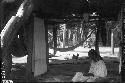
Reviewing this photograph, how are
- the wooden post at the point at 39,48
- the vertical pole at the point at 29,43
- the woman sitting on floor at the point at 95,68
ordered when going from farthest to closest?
the wooden post at the point at 39,48, the vertical pole at the point at 29,43, the woman sitting on floor at the point at 95,68

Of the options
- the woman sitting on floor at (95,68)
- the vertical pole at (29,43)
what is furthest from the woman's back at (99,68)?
the vertical pole at (29,43)

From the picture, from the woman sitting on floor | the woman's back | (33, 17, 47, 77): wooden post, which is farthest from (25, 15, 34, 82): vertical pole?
the woman's back

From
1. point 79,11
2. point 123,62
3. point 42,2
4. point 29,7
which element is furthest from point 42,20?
point 29,7

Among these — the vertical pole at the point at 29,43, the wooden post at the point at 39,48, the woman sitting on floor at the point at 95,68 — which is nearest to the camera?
Result: the woman sitting on floor at the point at 95,68

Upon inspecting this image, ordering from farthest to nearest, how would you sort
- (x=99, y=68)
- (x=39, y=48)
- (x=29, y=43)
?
(x=39, y=48), (x=29, y=43), (x=99, y=68)

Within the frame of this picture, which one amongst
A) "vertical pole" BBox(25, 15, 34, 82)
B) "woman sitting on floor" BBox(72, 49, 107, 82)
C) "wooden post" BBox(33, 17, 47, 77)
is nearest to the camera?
"woman sitting on floor" BBox(72, 49, 107, 82)

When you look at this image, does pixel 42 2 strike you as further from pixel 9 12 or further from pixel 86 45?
pixel 86 45

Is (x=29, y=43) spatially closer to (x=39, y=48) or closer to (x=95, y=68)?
(x=39, y=48)

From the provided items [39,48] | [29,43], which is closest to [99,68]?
[29,43]

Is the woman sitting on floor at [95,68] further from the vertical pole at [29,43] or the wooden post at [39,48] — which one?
the wooden post at [39,48]

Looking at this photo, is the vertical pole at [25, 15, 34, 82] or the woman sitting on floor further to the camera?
the vertical pole at [25, 15, 34, 82]

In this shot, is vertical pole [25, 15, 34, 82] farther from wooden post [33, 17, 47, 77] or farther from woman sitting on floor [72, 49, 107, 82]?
woman sitting on floor [72, 49, 107, 82]

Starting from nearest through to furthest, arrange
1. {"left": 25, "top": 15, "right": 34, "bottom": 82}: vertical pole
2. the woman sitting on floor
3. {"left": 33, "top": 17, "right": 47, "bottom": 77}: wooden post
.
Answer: the woman sitting on floor, {"left": 25, "top": 15, "right": 34, "bottom": 82}: vertical pole, {"left": 33, "top": 17, "right": 47, "bottom": 77}: wooden post

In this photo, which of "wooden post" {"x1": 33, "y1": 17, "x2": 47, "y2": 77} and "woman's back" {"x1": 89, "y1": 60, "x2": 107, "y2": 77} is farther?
"wooden post" {"x1": 33, "y1": 17, "x2": 47, "y2": 77}
